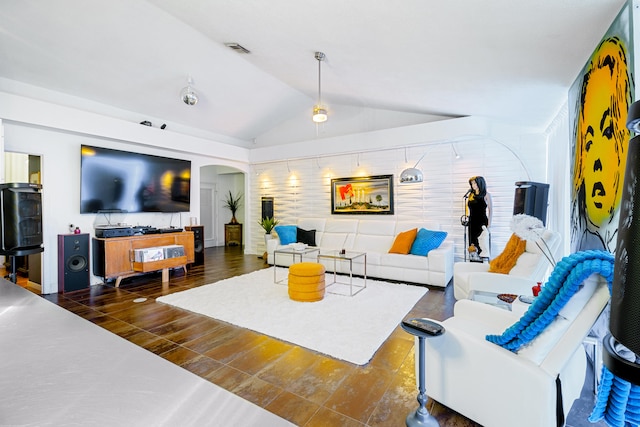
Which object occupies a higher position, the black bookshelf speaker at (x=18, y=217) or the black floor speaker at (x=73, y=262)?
the black bookshelf speaker at (x=18, y=217)

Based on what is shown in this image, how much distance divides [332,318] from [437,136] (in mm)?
3767

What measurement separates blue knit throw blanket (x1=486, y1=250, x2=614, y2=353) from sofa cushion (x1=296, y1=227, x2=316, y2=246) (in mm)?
4858

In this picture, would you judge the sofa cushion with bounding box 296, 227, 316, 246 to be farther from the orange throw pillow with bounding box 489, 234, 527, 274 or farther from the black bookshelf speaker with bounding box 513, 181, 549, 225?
the black bookshelf speaker with bounding box 513, 181, 549, 225

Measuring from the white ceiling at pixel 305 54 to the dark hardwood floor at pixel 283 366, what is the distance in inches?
106

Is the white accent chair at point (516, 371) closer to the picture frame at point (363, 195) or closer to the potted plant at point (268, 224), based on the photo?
the picture frame at point (363, 195)

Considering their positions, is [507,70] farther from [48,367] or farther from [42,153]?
[42,153]

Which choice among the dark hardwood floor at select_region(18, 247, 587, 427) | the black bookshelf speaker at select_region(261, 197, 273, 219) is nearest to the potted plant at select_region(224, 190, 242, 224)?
the black bookshelf speaker at select_region(261, 197, 273, 219)

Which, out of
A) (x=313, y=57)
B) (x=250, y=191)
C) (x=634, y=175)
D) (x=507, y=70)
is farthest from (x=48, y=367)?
(x=250, y=191)

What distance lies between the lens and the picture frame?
6023 millimetres

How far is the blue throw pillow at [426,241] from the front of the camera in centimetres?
486

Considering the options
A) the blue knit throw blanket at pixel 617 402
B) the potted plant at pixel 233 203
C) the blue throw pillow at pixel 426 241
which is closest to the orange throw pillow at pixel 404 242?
the blue throw pillow at pixel 426 241

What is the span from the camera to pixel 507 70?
9.49ft

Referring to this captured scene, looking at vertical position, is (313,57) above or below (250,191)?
above

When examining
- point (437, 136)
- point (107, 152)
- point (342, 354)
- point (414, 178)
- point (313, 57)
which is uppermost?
point (313, 57)
